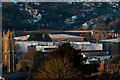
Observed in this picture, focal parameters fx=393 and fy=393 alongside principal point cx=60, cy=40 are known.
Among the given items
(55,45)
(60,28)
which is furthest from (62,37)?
(55,45)

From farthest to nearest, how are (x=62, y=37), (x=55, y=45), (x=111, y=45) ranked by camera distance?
(x=62, y=37), (x=111, y=45), (x=55, y=45)

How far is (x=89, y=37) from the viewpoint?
1237 centimetres

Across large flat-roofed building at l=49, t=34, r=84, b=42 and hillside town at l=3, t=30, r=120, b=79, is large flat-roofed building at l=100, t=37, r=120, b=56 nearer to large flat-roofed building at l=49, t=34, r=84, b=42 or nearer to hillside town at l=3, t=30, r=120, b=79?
hillside town at l=3, t=30, r=120, b=79

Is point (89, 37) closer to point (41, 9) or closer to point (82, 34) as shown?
point (82, 34)

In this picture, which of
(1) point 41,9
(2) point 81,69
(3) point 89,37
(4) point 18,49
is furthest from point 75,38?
(2) point 81,69

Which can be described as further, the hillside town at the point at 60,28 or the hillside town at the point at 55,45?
the hillside town at the point at 60,28

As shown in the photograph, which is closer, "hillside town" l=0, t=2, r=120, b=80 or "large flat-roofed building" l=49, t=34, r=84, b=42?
"hillside town" l=0, t=2, r=120, b=80

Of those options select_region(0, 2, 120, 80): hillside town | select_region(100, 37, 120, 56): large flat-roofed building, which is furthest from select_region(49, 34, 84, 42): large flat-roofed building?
select_region(100, 37, 120, 56): large flat-roofed building

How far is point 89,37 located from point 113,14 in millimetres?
1219

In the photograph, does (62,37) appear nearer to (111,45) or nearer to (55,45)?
(111,45)

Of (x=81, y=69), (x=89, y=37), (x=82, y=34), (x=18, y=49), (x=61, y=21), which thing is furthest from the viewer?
(x=82, y=34)

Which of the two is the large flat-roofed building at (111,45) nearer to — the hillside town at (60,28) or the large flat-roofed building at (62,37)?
the hillside town at (60,28)

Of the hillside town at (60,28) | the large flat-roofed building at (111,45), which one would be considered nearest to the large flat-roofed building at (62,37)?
the hillside town at (60,28)

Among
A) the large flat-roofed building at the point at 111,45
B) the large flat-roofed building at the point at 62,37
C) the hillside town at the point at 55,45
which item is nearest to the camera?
the hillside town at the point at 55,45
